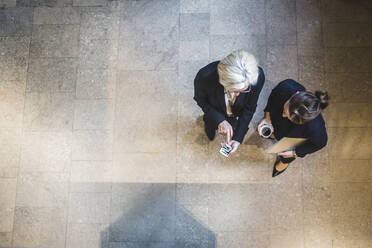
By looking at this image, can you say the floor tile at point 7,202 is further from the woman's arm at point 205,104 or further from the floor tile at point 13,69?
the woman's arm at point 205,104

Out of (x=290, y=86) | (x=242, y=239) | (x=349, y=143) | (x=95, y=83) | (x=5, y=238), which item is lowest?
(x=5, y=238)

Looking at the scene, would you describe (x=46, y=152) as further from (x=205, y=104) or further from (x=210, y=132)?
(x=205, y=104)

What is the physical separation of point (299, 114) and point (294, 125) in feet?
0.77

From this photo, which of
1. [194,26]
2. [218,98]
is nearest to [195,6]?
[194,26]

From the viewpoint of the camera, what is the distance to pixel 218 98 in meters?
2.65

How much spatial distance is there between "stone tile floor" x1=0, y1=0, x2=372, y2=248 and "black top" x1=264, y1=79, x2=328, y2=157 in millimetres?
940

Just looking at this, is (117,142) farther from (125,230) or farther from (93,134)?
(125,230)

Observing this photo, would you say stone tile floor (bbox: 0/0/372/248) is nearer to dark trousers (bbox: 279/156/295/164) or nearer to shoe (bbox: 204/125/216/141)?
shoe (bbox: 204/125/216/141)

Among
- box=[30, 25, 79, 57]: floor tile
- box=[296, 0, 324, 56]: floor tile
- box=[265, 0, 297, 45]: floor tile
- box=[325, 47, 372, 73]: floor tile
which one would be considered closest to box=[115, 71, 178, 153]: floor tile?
box=[30, 25, 79, 57]: floor tile

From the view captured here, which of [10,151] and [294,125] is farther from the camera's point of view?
[10,151]

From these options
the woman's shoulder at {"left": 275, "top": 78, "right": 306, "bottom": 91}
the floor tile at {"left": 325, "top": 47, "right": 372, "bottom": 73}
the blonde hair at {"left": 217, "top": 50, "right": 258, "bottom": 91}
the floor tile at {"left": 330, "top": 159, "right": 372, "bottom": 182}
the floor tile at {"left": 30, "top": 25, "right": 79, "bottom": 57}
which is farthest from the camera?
the floor tile at {"left": 30, "top": 25, "right": 79, "bottom": 57}

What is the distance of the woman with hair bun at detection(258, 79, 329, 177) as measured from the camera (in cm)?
228

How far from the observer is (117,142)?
3711mm

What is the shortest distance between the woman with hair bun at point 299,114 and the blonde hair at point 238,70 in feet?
1.54
